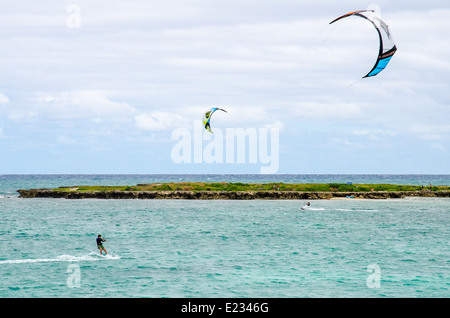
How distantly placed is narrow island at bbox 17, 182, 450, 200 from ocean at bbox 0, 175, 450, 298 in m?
32.5

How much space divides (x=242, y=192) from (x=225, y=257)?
6008 centimetres

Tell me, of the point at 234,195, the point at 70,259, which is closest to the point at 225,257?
the point at 70,259

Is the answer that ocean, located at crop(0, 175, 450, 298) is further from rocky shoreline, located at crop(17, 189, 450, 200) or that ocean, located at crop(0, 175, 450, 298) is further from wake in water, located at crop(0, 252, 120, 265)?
rocky shoreline, located at crop(17, 189, 450, 200)

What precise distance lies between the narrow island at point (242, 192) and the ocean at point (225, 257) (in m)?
32.5

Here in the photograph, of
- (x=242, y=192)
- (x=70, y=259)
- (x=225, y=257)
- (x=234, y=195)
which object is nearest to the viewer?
(x=70, y=259)

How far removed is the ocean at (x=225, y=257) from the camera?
24.7 meters

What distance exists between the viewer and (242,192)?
92562mm

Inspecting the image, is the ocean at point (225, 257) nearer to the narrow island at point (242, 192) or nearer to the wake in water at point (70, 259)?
the wake in water at point (70, 259)

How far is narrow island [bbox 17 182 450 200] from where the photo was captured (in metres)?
91.8

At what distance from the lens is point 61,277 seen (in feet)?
88.0

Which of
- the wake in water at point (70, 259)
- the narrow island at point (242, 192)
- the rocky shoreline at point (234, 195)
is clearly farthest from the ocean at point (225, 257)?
the narrow island at point (242, 192)

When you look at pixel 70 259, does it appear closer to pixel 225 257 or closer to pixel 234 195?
pixel 225 257
